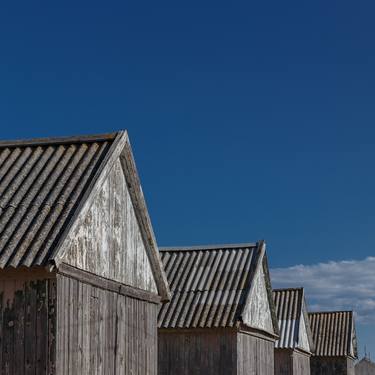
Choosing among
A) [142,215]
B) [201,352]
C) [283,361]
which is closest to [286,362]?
[283,361]

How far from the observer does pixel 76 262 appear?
12.7 m

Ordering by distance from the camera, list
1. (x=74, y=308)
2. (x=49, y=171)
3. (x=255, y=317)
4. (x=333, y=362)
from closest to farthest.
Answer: (x=74, y=308) → (x=49, y=171) → (x=255, y=317) → (x=333, y=362)

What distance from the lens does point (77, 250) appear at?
12.8 meters

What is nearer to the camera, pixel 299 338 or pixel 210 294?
pixel 210 294

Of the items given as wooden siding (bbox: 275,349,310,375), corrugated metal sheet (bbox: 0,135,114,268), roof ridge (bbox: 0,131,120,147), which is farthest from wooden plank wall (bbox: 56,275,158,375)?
wooden siding (bbox: 275,349,310,375)

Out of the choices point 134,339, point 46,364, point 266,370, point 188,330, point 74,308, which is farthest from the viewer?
point 266,370

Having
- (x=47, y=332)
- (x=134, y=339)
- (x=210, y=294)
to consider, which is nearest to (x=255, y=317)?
(x=210, y=294)

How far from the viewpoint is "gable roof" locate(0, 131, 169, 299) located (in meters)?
11.9

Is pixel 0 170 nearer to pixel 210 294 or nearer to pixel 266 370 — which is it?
pixel 210 294

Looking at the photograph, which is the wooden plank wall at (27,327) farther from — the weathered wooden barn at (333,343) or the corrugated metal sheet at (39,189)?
the weathered wooden barn at (333,343)

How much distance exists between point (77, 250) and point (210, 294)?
10.7 metres

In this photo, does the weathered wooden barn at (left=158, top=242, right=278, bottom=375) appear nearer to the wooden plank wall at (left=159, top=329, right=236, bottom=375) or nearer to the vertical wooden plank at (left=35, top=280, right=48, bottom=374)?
the wooden plank wall at (left=159, top=329, right=236, bottom=375)

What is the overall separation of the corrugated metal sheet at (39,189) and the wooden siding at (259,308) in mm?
9530

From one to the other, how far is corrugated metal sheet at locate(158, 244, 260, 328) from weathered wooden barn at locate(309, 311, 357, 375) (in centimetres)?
1919
